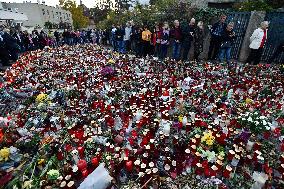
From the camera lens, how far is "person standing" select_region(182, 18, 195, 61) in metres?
10.6

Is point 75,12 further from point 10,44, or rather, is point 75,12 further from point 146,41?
point 146,41

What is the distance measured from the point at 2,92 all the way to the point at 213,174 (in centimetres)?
609

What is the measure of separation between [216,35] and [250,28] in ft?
5.79

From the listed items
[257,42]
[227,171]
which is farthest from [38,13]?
[227,171]

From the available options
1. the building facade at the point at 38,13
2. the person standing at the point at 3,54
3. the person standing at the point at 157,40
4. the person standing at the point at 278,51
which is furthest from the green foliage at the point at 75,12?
the person standing at the point at 278,51

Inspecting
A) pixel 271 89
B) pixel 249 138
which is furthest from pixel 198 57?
pixel 249 138

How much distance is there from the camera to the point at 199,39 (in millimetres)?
10820

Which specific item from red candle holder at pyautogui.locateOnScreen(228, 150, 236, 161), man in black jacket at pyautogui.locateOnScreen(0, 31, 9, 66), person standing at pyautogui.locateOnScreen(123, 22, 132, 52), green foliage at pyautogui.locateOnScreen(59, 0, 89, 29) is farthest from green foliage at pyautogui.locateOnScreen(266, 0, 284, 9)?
green foliage at pyautogui.locateOnScreen(59, 0, 89, 29)

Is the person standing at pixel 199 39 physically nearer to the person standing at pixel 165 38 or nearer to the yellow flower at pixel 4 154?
the person standing at pixel 165 38

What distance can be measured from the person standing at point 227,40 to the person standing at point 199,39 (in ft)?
2.93

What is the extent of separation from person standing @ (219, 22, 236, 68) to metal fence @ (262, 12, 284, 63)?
72.4 inches

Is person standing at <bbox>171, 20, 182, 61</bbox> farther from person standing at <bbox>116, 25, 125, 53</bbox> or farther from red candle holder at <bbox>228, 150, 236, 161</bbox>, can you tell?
red candle holder at <bbox>228, 150, 236, 161</bbox>

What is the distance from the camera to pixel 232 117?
17.0ft

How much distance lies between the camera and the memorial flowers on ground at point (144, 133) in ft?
11.8
